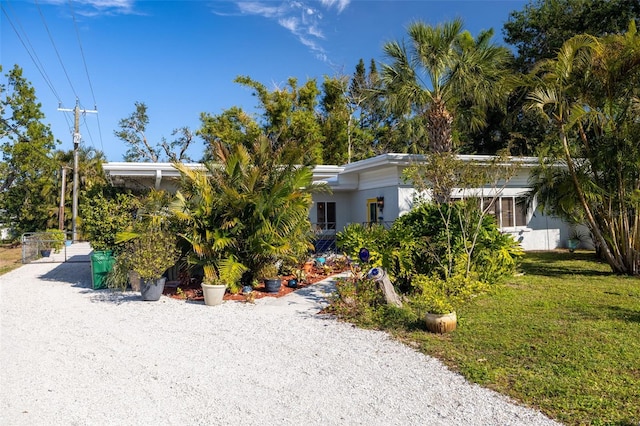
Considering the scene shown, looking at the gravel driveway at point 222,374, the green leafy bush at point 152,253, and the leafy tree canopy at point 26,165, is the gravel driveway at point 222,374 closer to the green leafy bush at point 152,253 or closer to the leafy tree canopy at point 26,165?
the green leafy bush at point 152,253

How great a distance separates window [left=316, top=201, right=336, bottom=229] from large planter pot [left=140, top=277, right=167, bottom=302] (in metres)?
8.98

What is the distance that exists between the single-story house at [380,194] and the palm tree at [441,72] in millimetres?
1466

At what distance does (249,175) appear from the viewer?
9.12 meters

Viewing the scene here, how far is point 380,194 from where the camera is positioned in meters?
14.9

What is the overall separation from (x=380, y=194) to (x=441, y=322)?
941 cm

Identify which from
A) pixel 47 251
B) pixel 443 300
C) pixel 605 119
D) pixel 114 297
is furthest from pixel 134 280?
pixel 605 119

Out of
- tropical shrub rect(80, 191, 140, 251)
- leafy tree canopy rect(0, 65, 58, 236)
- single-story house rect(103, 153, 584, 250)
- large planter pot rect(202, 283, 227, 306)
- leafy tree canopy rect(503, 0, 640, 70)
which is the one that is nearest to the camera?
large planter pot rect(202, 283, 227, 306)

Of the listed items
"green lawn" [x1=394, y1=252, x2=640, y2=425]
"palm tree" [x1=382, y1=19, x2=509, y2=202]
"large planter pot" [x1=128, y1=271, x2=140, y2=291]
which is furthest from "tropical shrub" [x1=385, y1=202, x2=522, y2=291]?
"large planter pot" [x1=128, y1=271, x2=140, y2=291]

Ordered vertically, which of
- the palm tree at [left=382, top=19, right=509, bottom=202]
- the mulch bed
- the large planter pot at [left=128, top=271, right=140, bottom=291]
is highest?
the palm tree at [left=382, top=19, right=509, bottom=202]

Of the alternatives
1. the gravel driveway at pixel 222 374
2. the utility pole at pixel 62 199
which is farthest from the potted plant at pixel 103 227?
the utility pole at pixel 62 199

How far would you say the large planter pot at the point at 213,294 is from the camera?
790 centimetres

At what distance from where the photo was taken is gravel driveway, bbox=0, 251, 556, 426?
3.55 metres

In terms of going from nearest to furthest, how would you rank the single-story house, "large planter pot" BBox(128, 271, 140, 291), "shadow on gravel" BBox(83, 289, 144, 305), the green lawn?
the green lawn
"shadow on gravel" BBox(83, 289, 144, 305)
"large planter pot" BBox(128, 271, 140, 291)
the single-story house

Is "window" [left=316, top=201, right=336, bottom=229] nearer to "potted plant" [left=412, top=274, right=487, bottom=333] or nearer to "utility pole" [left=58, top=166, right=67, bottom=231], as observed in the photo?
"potted plant" [left=412, top=274, right=487, bottom=333]
